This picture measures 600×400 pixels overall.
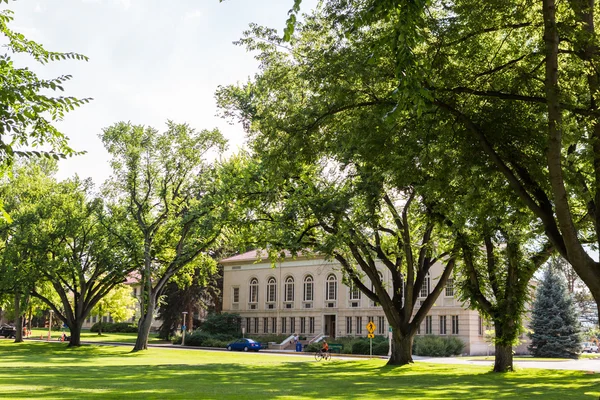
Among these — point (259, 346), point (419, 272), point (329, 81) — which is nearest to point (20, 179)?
point (259, 346)

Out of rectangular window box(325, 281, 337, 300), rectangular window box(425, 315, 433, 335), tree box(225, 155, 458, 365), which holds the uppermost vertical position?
tree box(225, 155, 458, 365)

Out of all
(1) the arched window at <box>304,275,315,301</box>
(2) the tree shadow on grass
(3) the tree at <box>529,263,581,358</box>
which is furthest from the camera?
(1) the arched window at <box>304,275,315,301</box>

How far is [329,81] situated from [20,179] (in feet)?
129

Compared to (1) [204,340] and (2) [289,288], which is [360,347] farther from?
(1) [204,340]

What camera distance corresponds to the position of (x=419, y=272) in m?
31.6

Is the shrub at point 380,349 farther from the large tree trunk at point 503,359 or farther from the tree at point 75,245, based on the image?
the large tree trunk at point 503,359

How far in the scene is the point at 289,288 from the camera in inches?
2576

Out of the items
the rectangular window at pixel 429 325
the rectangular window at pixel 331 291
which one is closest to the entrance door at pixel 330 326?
the rectangular window at pixel 331 291

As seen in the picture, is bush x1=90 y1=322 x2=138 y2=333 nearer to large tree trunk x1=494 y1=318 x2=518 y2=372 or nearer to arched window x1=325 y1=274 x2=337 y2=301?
arched window x1=325 y1=274 x2=337 y2=301

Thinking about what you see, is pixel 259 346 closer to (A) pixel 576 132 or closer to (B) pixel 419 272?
(B) pixel 419 272

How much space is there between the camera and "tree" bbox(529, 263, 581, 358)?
169 feet

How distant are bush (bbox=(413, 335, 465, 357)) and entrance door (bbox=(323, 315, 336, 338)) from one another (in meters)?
12.0

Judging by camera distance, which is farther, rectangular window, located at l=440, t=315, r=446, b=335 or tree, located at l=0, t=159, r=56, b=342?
rectangular window, located at l=440, t=315, r=446, b=335

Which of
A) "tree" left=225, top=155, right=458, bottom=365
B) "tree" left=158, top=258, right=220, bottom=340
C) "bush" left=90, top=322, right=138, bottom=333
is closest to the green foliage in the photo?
"tree" left=158, top=258, right=220, bottom=340
